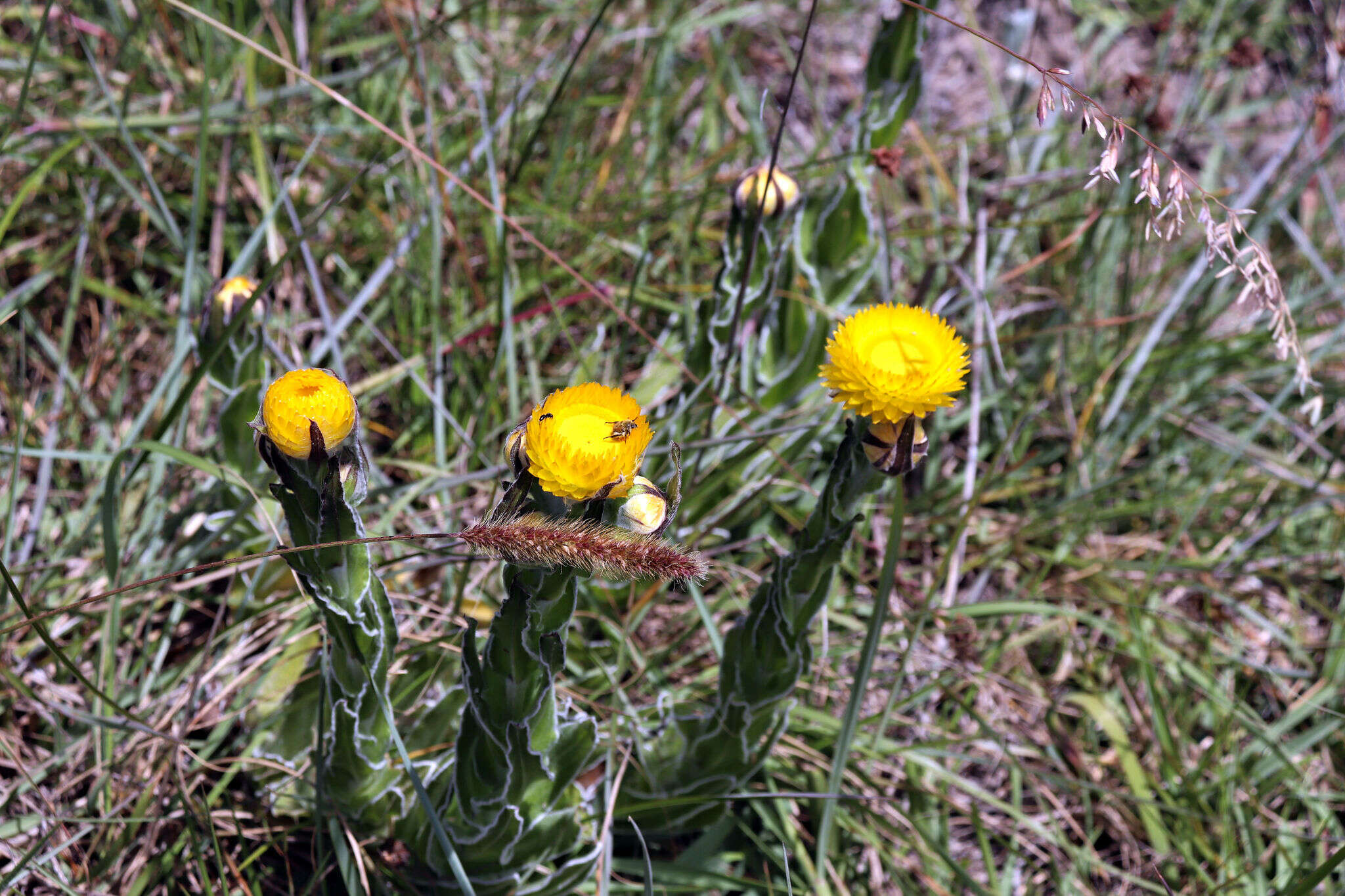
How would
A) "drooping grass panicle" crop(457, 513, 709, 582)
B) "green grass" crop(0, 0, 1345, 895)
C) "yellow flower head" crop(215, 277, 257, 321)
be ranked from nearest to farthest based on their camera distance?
1. "drooping grass panicle" crop(457, 513, 709, 582)
2. "yellow flower head" crop(215, 277, 257, 321)
3. "green grass" crop(0, 0, 1345, 895)

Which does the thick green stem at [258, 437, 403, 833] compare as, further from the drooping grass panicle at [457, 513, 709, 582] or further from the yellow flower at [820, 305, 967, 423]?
the yellow flower at [820, 305, 967, 423]

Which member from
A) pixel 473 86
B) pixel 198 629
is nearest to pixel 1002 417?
pixel 473 86

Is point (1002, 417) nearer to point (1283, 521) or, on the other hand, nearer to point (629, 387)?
point (1283, 521)

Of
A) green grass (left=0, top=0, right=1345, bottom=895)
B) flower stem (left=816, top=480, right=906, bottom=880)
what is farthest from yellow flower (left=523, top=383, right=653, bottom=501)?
green grass (left=0, top=0, right=1345, bottom=895)

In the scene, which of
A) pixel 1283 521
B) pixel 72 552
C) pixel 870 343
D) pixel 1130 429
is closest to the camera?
pixel 870 343

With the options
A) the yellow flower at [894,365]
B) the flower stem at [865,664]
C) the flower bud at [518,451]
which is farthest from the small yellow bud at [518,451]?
the flower stem at [865,664]

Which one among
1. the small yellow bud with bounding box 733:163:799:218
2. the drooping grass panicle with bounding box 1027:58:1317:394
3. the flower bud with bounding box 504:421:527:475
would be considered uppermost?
the drooping grass panicle with bounding box 1027:58:1317:394
